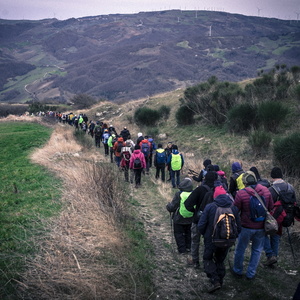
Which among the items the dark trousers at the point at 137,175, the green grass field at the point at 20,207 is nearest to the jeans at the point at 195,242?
the green grass field at the point at 20,207

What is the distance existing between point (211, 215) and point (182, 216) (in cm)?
123

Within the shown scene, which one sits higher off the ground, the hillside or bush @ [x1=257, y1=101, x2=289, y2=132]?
the hillside

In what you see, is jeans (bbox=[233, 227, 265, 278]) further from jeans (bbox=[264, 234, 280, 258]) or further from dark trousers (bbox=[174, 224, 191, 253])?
Result: dark trousers (bbox=[174, 224, 191, 253])

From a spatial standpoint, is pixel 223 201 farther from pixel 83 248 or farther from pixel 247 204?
pixel 83 248

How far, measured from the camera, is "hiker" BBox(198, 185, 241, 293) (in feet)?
14.9

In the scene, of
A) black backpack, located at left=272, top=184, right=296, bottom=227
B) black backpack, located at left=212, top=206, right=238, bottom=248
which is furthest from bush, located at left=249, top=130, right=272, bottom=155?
black backpack, located at left=212, top=206, right=238, bottom=248

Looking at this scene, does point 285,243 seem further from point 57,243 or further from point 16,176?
point 16,176

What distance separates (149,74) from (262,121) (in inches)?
4569

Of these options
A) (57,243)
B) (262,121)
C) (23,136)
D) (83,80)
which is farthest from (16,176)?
(83,80)

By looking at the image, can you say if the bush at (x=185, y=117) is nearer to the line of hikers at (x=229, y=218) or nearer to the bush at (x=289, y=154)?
the bush at (x=289, y=154)

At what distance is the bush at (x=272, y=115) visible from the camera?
47.8 ft

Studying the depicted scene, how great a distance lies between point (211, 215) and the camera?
4.61m

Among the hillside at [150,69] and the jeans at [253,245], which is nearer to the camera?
the jeans at [253,245]

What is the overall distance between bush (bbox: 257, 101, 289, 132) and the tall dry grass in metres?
9.39
